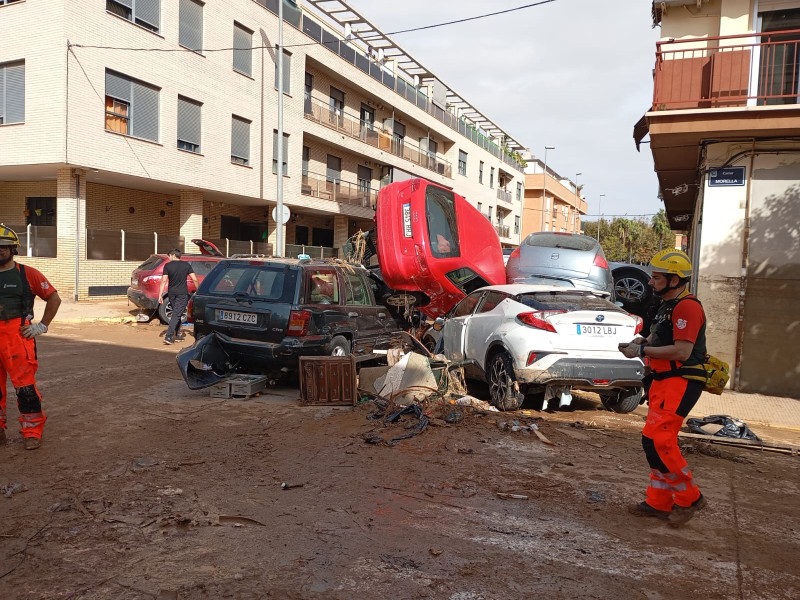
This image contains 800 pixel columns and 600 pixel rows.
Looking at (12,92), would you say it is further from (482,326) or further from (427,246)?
(482,326)

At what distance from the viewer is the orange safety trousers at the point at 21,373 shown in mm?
4926

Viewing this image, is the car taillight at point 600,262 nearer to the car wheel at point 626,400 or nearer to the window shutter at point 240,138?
the car wheel at point 626,400

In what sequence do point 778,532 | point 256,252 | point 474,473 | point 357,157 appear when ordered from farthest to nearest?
point 357,157
point 256,252
point 474,473
point 778,532

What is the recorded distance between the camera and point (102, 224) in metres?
21.4

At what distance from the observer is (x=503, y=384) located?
7.20 metres

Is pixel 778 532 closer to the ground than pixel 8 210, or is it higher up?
closer to the ground

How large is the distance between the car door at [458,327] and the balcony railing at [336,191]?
18863 millimetres

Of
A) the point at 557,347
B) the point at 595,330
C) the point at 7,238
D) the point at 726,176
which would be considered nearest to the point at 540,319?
the point at 557,347

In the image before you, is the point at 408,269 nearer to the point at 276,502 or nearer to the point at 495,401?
the point at 495,401

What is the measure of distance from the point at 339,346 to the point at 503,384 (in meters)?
2.08

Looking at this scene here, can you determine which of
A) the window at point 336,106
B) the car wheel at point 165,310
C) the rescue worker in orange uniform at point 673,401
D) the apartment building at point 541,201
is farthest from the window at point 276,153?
the apartment building at point 541,201

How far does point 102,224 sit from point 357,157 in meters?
14.9

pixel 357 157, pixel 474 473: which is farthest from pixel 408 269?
pixel 357 157

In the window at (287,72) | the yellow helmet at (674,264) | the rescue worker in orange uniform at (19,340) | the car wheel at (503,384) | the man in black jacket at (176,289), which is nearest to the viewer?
the yellow helmet at (674,264)
